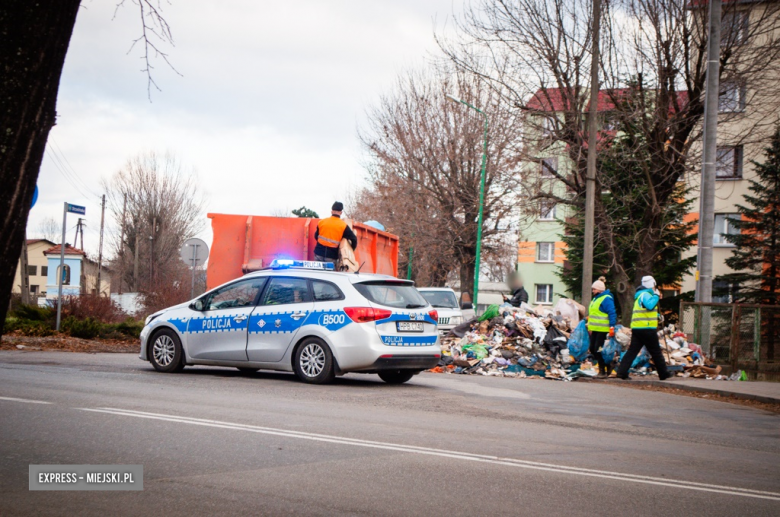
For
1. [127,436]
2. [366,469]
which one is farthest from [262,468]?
[127,436]

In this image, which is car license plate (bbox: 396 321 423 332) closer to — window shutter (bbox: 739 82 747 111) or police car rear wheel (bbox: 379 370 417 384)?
police car rear wheel (bbox: 379 370 417 384)

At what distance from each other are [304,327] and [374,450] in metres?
5.29

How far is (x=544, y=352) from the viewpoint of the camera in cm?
1739

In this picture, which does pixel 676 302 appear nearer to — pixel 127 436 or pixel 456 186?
pixel 456 186

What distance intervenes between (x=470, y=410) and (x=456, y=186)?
27725mm

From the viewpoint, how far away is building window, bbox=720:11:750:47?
2292cm

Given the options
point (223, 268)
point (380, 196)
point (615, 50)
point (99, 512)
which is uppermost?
point (615, 50)

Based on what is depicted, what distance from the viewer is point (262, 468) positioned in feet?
19.0

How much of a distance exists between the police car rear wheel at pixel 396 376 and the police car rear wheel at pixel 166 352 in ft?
10.3

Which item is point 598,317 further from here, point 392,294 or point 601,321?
point 392,294

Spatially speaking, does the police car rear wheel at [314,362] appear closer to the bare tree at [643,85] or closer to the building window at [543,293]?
the bare tree at [643,85]

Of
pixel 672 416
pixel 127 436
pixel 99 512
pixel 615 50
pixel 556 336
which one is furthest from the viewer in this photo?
pixel 615 50

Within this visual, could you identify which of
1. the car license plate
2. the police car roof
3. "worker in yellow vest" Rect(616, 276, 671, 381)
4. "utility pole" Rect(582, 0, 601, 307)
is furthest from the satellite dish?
"worker in yellow vest" Rect(616, 276, 671, 381)

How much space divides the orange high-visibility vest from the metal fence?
838 cm
